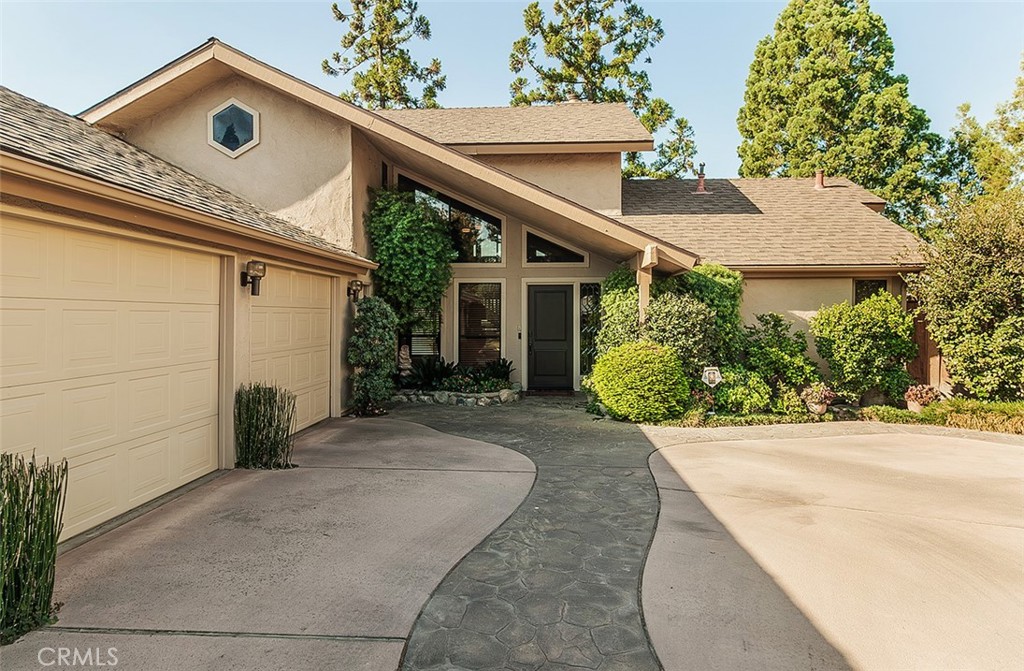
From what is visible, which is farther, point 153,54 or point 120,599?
point 153,54

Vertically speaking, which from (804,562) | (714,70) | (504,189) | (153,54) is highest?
(714,70)

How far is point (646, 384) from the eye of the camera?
8.66 meters

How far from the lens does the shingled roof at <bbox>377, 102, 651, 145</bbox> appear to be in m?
12.0

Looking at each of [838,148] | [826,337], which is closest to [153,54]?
[826,337]

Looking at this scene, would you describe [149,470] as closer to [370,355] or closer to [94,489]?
[94,489]

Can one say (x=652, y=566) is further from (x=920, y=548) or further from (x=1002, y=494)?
(x=1002, y=494)

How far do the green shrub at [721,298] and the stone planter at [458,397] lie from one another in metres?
3.87

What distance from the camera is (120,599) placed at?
321 centimetres

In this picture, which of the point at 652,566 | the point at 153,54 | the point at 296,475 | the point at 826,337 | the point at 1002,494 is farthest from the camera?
the point at 153,54

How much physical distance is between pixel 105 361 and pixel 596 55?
22705mm

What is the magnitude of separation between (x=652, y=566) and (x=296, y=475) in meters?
3.83

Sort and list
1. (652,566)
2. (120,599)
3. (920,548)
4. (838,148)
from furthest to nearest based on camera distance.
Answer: (838,148) → (920,548) → (652,566) → (120,599)

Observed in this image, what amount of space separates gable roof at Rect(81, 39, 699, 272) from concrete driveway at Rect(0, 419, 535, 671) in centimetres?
428

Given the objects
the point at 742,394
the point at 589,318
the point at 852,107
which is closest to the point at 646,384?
the point at 742,394
